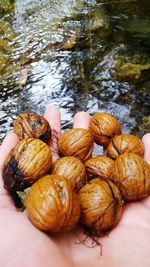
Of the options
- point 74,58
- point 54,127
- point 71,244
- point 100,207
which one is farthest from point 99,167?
point 74,58

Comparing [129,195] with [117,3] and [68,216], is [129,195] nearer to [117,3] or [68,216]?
[68,216]

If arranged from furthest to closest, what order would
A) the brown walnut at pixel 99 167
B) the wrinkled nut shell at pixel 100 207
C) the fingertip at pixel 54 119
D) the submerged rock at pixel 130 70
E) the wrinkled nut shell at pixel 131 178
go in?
the submerged rock at pixel 130 70 → the fingertip at pixel 54 119 → the brown walnut at pixel 99 167 → the wrinkled nut shell at pixel 131 178 → the wrinkled nut shell at pixel 100 207

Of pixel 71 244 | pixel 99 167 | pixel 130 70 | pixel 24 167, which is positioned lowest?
pixel 130 70

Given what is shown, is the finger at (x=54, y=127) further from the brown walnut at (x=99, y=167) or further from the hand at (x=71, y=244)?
the hand at (x=71, y=244)

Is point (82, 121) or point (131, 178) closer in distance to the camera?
point (131, 178)

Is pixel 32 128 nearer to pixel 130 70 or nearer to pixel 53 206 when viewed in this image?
pixel 53 206

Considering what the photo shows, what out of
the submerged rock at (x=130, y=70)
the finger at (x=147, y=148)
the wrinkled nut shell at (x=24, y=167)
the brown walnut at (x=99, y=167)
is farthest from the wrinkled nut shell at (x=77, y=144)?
the submerged rock at (x=130, y=70)

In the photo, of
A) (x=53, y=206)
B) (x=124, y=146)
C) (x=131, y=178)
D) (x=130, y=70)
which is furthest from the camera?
(x=130, y=70)
